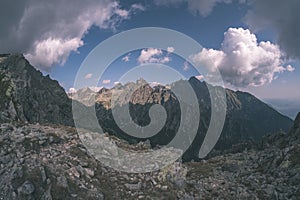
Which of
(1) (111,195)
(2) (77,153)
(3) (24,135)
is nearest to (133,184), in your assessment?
(1) (111,195)

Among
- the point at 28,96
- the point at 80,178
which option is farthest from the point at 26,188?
the point at 28,96

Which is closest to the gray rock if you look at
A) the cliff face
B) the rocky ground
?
the rocky ground

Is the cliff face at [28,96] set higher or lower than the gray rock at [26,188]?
higher

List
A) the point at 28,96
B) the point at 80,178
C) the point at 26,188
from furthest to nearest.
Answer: the point at 28,96 → the point at 80,178 → the point at 26,188

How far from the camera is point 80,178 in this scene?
34.1 meters

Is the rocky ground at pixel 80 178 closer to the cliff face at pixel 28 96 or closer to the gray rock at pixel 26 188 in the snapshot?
the gray rock at pixel 26 188

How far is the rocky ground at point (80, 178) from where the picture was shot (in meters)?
31.4

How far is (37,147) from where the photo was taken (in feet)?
123

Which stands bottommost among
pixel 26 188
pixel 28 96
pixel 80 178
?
→ pixel 26 188

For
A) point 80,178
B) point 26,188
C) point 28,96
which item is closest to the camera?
point 26,188

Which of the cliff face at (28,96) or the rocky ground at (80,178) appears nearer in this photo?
the rocky ground at (80,178)

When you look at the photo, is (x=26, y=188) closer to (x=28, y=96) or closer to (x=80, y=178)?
(x=80, y=178)

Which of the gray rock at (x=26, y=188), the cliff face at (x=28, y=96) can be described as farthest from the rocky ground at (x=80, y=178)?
the cliff face at (x=28, y=96)

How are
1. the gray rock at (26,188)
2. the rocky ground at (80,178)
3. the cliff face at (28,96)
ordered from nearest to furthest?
the gray rock at (26,188) < the rocky ground at (80,178) < the cliff face at (28,96)
